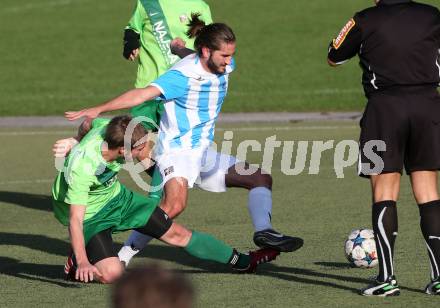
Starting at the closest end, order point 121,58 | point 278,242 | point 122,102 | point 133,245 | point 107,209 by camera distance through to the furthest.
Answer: point 122,102 < point 107,209 < point 278,242 < point 133,245 < point 121,58

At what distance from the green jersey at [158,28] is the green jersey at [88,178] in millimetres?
2790

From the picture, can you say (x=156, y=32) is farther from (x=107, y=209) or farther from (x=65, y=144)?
(x=107, y=209)

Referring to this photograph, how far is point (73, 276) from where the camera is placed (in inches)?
325

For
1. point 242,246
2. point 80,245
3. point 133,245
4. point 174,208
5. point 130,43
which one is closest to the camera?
point 80,245

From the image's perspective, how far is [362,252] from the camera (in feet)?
27.4

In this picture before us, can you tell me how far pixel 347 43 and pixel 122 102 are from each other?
1.62 meters

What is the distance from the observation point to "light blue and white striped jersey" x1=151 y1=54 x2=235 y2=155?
861cm

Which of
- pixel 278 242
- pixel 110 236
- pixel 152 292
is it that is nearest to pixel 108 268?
pixel 110 236

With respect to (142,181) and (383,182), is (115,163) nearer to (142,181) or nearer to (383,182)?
(383,182)

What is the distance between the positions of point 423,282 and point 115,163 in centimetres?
217

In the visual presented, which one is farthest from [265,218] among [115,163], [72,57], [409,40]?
[72,57]

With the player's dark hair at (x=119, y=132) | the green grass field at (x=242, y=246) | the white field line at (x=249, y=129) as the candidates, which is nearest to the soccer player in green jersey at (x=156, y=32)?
the green grass field at (x=242, y=246)

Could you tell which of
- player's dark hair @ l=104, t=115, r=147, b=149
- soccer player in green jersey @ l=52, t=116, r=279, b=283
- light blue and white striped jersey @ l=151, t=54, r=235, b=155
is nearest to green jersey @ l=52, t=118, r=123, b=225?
soccer player in green jersey @ l=52, t=116, r=279, b=283

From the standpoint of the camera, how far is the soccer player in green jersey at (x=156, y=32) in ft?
35.5
